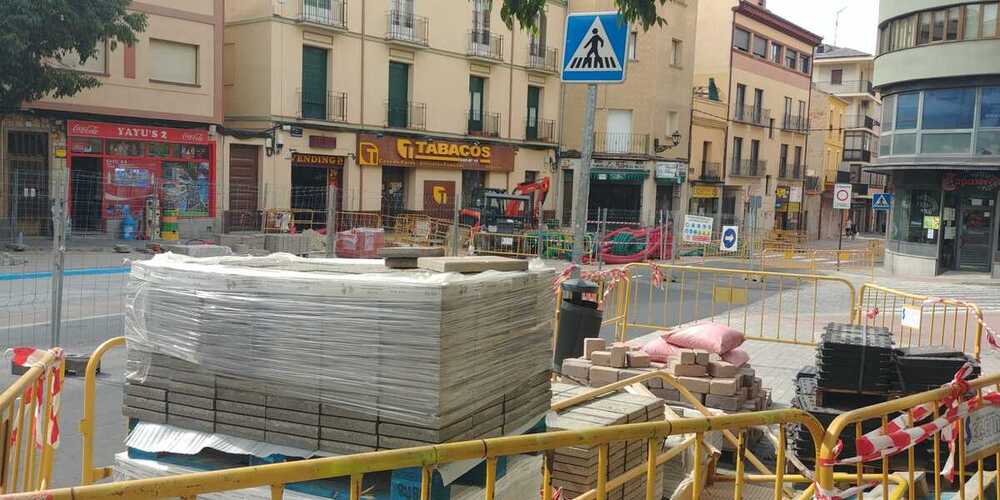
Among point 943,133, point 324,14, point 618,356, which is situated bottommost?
point 618,356

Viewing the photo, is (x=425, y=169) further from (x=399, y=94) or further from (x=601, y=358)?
(x=601, y=358)

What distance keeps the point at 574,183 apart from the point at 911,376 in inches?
1282

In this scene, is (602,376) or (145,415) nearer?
(145,415)

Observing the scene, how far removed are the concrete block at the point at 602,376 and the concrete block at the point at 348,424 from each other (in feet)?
12.8

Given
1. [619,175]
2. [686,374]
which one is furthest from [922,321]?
[619,175]

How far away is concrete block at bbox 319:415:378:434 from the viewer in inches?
138

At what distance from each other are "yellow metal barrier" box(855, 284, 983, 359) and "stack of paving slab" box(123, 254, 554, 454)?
23.9 ft

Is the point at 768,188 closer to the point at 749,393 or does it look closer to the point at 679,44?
the point at 679,44

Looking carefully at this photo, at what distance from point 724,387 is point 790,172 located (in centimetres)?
4772

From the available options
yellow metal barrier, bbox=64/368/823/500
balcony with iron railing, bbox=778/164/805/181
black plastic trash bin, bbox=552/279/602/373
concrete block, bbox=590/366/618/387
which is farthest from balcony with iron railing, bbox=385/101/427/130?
yellow metal barrier, bbox=64/368/823/500

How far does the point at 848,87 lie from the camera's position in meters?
64.2

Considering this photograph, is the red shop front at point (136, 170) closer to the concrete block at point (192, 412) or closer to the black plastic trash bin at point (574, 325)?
the black plastic trash bin at point (574, 325)

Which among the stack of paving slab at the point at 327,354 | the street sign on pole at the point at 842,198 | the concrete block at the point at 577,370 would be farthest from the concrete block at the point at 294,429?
the street sign on pole at the point at 842,198

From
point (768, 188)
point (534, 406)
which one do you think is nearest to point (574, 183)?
point (768, 188)
